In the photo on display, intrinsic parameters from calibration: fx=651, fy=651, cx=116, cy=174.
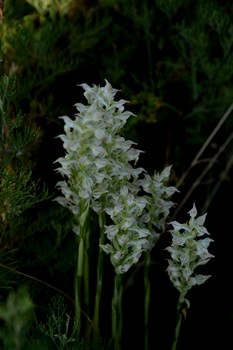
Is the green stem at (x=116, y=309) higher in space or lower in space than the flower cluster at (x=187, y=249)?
lower

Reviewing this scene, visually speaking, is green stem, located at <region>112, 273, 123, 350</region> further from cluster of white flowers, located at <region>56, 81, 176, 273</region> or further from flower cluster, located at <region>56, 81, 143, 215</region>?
flower cluster, located at <region>56, 81, 143, 215</region>

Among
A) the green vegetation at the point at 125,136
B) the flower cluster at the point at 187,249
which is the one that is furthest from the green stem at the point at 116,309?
the flower cluster at the point at 187,249

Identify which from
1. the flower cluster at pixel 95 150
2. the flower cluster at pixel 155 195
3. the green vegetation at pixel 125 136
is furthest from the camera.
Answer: the green vegetation at pixel 125 136

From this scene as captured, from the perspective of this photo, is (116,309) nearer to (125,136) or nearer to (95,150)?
(95,150)

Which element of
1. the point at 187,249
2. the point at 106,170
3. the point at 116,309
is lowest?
the point at 116,309

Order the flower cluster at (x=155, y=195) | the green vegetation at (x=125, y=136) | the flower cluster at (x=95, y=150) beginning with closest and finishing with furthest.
Answer: the flower cluster at (x=95, y=150) < the flower cluster at (x=155, y=195) < the green vegetation at (x=125, y=136)

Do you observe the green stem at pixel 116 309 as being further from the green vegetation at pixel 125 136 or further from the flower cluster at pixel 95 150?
the flower cluster at pixel 95 150

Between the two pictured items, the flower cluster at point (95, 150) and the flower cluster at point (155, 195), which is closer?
the flower cluster at point (95, 150)

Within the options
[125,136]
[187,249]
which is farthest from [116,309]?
[125,136]

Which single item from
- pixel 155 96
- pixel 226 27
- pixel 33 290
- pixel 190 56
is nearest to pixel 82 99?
pixel 155 96

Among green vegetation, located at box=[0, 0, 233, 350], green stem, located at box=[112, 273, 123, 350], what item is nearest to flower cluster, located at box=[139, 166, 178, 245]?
green vegetation, located at box=[0, 0, 233, 350]
